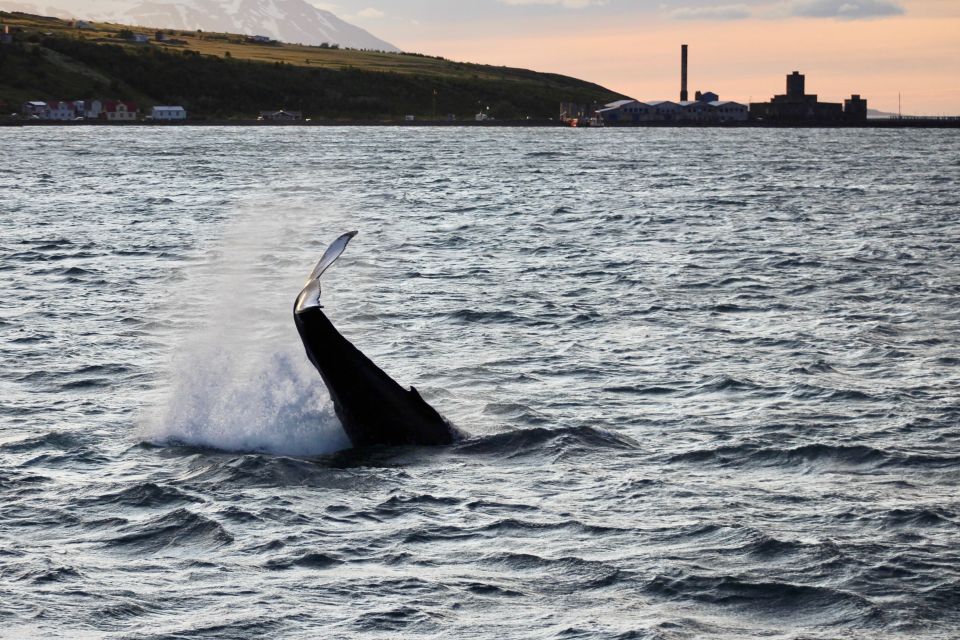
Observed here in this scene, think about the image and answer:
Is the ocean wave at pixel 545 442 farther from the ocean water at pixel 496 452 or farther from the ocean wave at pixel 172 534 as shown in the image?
the ocean wave at pixel 172 534

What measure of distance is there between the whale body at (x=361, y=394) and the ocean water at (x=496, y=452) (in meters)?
0.42

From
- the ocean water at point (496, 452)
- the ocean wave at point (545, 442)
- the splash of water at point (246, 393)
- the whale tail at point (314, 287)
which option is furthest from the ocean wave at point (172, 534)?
the ocean wave at point (545, 442)

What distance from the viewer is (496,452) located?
60.0 feet

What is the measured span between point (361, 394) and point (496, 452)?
2151 mm

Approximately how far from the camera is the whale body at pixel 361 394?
1579cm

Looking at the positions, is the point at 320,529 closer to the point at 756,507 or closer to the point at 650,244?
the point at 756,507

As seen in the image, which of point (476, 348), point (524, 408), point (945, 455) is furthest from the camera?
point (476, 348)

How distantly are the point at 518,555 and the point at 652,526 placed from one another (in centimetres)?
181

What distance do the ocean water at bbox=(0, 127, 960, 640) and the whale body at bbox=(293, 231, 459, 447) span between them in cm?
42

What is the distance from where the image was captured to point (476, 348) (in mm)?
27484

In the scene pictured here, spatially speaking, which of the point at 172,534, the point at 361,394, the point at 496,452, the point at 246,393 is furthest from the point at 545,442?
the point at 172,534

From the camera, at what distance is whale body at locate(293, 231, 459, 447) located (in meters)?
15.8

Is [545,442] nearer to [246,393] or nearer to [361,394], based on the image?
[361,394]

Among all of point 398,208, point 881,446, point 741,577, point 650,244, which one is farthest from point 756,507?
point 398,208
